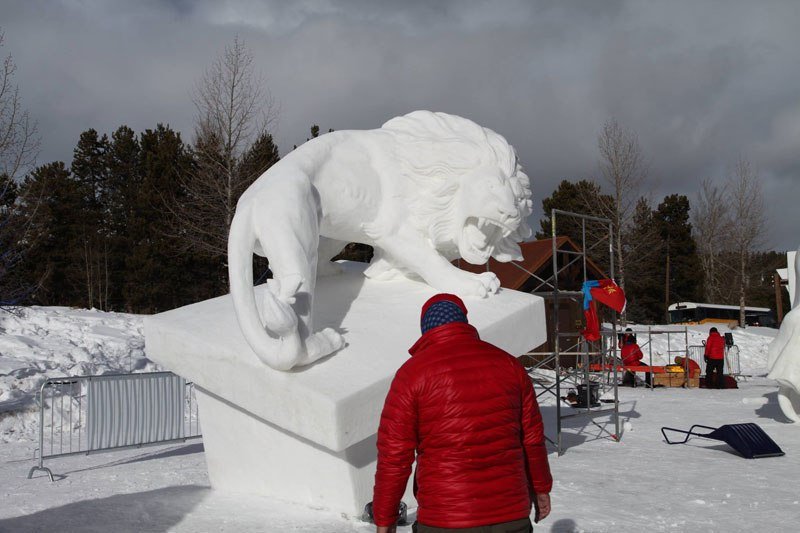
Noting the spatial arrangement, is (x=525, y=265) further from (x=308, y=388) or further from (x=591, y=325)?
(x=308, y=388)

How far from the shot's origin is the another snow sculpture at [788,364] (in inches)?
303

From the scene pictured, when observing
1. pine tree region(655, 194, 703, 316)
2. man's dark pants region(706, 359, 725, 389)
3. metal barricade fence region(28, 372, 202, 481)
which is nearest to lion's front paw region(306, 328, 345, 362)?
metal barricade fence region(28, 372, 202, 481)

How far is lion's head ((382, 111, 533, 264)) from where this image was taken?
15.5 ft

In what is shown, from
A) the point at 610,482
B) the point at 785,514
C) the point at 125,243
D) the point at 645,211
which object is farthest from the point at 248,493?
the point at 645,211

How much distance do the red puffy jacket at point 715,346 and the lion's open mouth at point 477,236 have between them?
9.80 metres

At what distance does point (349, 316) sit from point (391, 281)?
781 millimetres

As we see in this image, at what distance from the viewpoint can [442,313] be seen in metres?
2.05

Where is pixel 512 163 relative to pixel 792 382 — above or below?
above

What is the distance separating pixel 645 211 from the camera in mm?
24828

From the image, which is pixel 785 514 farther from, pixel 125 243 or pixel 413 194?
pixel 125 243

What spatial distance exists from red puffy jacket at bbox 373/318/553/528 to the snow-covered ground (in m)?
1.81

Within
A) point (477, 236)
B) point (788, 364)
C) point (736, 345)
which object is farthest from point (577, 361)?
point (736, 345)

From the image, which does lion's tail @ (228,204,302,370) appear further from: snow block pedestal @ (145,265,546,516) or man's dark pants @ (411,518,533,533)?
man's dark pants @ (411,518,533,533)

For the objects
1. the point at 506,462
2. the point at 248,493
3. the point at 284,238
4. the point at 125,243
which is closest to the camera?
the point at 506,462
